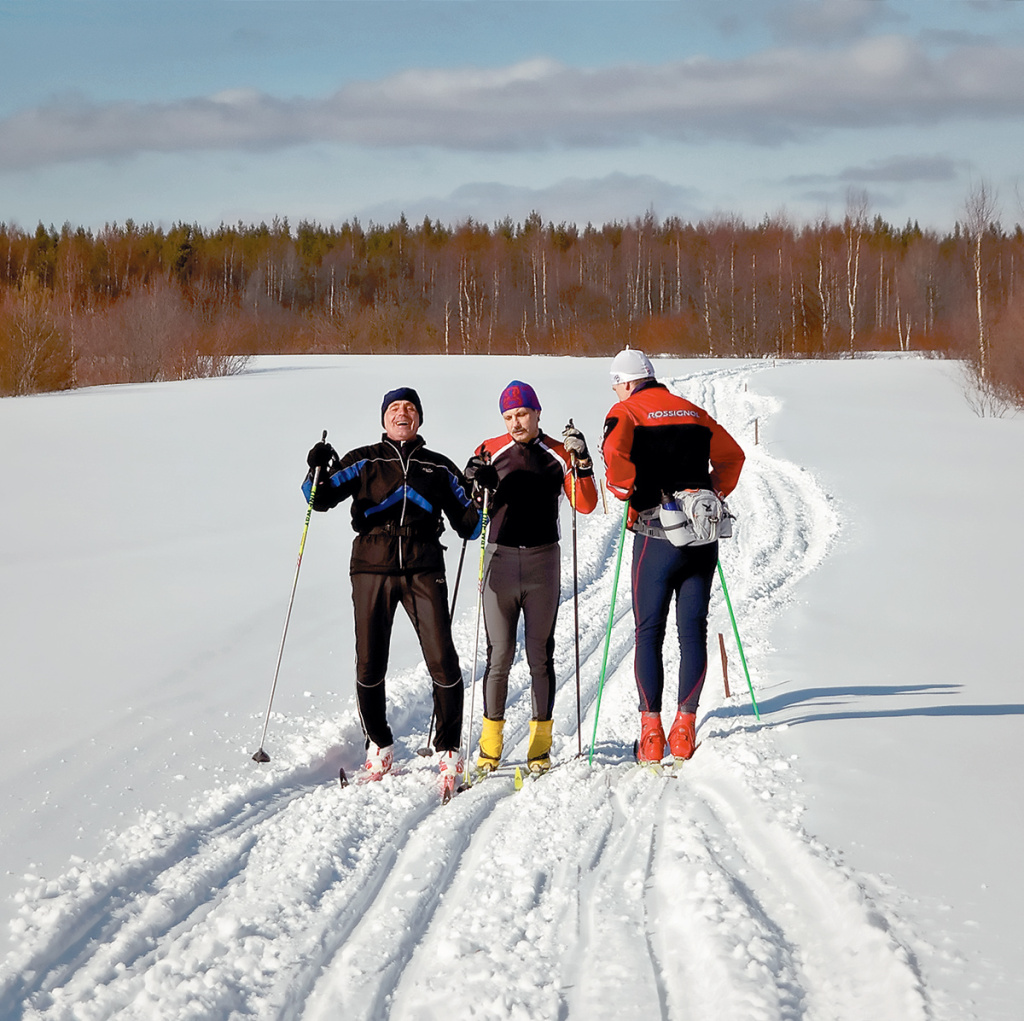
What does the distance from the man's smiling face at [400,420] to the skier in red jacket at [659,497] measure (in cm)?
88

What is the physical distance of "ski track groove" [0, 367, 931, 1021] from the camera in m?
2.68

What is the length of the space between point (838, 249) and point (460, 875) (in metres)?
66.2

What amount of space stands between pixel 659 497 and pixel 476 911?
1984 mm

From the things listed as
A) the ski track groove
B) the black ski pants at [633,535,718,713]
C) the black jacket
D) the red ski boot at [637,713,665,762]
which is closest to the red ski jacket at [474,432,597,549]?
the black jacket

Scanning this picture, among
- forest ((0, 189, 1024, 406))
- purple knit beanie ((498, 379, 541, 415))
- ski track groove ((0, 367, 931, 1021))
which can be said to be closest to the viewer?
ski track groove ((0, 367, 931, 1021))

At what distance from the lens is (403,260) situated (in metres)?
75.6

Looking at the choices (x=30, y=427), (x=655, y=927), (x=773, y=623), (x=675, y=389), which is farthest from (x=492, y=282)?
(x=655, y=927)

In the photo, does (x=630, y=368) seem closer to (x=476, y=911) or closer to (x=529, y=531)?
(x=529, y=531)

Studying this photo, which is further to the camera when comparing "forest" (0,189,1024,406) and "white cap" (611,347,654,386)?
"forest" (0,189,1024,406)

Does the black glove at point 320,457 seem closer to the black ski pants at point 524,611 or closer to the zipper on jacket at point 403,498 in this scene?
the zipper on jacket at point 403,498

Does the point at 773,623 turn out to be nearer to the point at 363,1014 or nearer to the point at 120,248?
the point at 363,1014

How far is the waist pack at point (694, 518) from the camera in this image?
4230 millimetres

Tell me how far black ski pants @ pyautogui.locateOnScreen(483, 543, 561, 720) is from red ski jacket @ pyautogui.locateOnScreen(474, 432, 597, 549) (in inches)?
2.4

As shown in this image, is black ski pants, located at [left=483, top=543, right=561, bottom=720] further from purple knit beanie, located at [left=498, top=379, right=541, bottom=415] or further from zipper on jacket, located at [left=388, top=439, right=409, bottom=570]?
purple knit beanie, located at [left=498, top=379, right=541, bottom=415]
